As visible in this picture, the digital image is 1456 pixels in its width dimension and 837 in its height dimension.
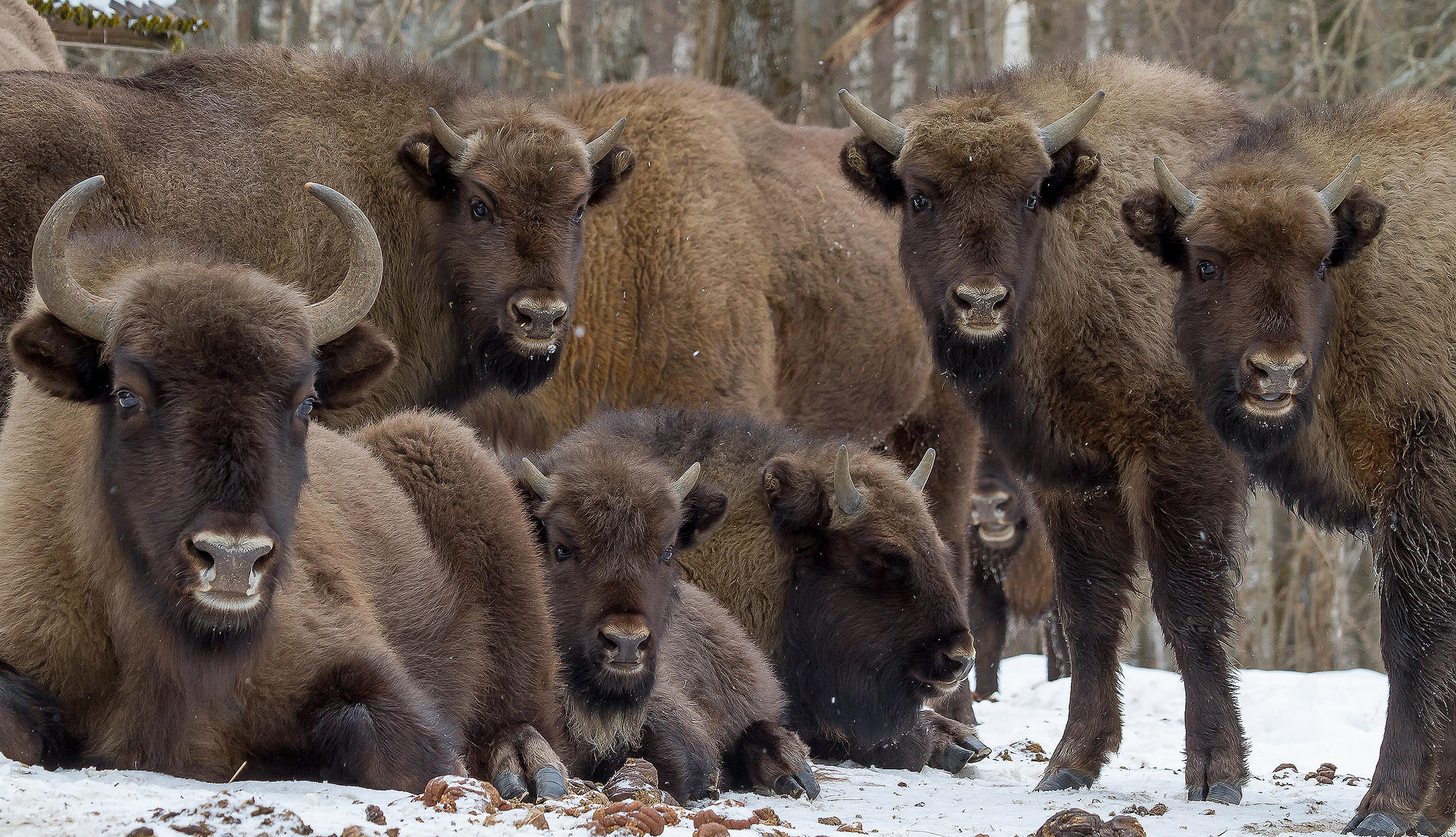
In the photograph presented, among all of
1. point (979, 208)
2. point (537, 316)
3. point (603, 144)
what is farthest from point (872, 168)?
point (537, 316)

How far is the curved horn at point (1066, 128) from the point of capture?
23.9 feet

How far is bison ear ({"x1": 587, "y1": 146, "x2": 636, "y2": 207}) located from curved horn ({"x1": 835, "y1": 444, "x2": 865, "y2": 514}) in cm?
215

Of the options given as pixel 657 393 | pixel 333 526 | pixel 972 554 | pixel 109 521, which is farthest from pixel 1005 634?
pixel 109 521

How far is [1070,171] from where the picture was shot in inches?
291

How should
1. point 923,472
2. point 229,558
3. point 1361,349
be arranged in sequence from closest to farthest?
point 229,558 → point 1361,349 → point 923,472

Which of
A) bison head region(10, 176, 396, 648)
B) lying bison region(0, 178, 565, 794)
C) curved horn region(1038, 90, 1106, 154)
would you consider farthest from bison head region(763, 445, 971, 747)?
bison head region(10, 176, 396, 648)

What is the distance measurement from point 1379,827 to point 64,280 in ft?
15.4

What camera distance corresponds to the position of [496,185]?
25.5 feet

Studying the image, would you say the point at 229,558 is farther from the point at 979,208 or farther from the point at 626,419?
the point at 979,208

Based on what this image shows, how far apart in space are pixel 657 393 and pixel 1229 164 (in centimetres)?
375

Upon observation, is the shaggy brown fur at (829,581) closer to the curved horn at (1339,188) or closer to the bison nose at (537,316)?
the bison nose at (537,316)

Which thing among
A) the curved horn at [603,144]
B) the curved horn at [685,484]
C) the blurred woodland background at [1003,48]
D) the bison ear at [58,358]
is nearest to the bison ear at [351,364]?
the bison ear at [58,358]

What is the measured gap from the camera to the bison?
5.77 meters

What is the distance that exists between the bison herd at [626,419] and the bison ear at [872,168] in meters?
0.02
